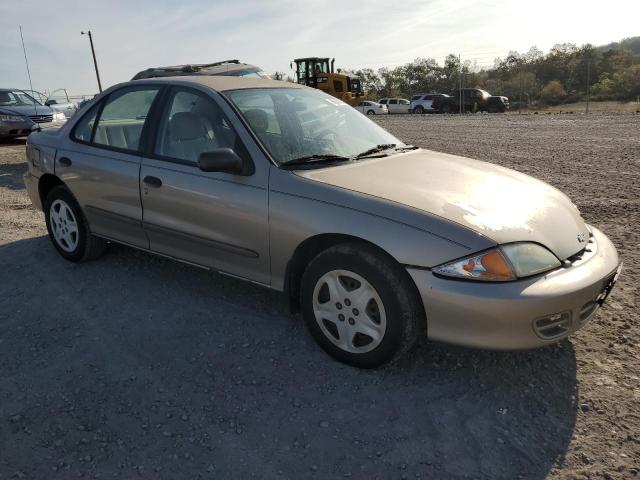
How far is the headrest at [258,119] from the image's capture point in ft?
11.2

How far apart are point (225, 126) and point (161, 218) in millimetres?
811

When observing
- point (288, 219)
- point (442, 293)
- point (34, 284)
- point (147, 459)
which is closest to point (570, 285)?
point (442, 293)

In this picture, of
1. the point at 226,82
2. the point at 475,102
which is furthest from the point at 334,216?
the point at 475,102

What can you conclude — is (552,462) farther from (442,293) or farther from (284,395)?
(284,395)

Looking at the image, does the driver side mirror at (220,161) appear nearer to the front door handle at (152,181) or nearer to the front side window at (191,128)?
the front side window at (191,128)

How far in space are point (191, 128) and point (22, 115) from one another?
12.8 meters

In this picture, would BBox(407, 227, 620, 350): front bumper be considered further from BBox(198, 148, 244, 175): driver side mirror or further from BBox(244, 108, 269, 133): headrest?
BBox(244, 108, 269, 133): headrest

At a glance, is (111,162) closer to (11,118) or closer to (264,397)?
(264,397)

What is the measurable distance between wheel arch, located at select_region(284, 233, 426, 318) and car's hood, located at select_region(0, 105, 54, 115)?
1372 centimetres

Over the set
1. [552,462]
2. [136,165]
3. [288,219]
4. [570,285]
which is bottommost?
[552,462]

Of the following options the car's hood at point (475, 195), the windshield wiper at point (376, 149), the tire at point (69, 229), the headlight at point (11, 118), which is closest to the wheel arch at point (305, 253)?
the car's hood at point (475, 195)

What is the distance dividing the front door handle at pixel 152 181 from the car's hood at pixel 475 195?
3.65 feet

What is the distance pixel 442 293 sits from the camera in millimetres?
2568

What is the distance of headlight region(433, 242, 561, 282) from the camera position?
2527mm
